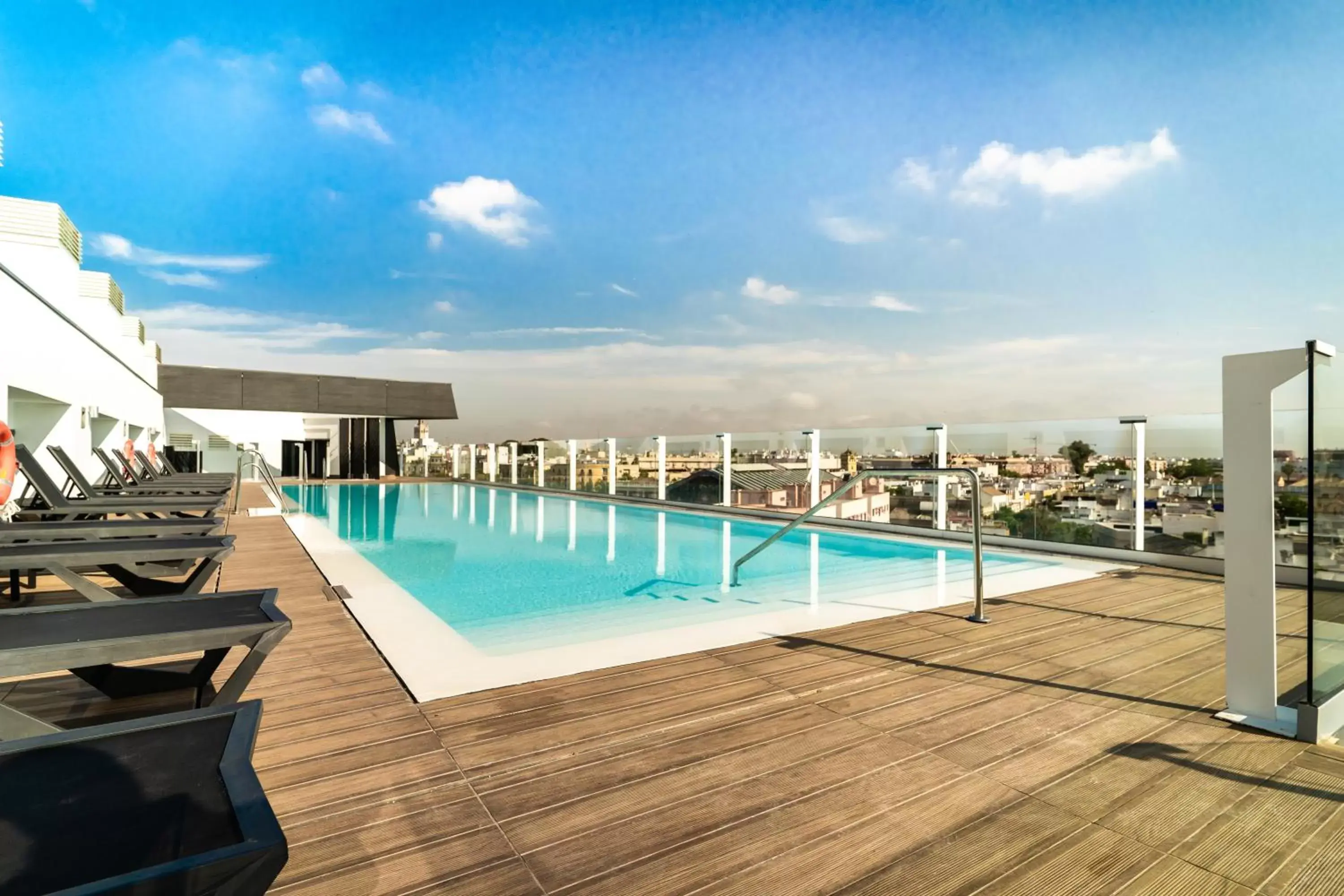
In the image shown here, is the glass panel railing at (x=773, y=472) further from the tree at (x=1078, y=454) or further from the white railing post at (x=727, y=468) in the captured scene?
the tree at (x=1078, y=454)

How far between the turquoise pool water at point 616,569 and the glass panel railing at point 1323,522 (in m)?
A: 2.14

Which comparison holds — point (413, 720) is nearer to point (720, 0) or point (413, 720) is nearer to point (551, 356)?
point (720, 0)

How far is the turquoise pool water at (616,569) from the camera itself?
4531mm

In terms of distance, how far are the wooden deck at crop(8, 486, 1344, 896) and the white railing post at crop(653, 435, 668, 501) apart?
28.8 feet

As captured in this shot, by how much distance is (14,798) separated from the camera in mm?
956

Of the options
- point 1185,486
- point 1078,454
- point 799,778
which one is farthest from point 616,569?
point 1185,486

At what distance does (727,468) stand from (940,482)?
381 cm

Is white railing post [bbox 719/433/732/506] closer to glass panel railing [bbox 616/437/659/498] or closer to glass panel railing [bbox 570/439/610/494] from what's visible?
glass panel railing [bbox 616/437/659/498]

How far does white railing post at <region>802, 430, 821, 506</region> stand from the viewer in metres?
8.95

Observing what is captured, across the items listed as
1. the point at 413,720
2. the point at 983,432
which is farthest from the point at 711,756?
the point at 983,432

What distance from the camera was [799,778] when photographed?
1.92m

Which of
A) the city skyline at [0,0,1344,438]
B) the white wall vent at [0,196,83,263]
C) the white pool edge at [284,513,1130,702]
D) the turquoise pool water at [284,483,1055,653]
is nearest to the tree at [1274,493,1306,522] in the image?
the white pool edge at [284,513,1130,702]

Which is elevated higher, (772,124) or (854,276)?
(772,124)

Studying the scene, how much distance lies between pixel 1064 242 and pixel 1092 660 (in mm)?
16618
